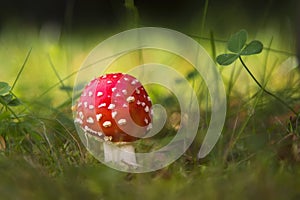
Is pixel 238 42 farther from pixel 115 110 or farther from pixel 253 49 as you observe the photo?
pixel 115 110

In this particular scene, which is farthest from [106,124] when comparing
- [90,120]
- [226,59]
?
[226,59]

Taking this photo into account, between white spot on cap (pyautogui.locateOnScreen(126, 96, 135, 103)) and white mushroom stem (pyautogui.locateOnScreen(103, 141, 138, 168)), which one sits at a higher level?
white spot on cap (pyautogui.locateOnScreen(126, 96, 135, 103))

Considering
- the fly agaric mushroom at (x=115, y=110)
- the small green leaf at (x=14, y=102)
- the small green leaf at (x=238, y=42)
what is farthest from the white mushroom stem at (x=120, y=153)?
the small green leaf at (x=238, y=42)

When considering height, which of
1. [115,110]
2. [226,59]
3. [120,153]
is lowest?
[120,153]

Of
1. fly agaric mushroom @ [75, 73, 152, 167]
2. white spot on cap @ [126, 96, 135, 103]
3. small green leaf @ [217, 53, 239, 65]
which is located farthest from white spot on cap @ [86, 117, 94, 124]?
small green leaf @ [217, 53, 239, 65]

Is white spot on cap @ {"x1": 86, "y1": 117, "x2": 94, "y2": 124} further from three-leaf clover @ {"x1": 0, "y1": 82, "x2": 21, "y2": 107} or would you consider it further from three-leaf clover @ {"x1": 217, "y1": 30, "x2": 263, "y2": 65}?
three-leaf clover @ {"x1": 217, "y1": 30, "x2": 263, "y2": 65}
